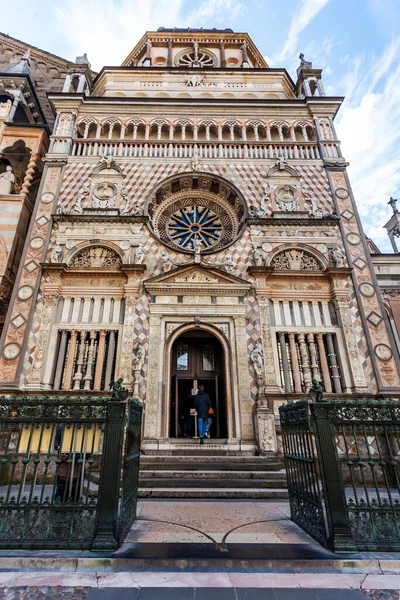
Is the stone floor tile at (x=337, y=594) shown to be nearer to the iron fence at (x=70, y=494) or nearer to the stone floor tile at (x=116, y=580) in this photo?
the stone floor tile at (x=116, y=580)

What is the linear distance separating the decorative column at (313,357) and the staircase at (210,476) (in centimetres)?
354

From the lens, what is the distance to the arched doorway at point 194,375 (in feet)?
42.0

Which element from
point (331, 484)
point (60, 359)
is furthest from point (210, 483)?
point (60, 359)

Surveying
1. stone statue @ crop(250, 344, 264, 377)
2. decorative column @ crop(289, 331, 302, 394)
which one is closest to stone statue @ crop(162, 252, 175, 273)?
stone statue @ crop(250, 344, 264, 377)

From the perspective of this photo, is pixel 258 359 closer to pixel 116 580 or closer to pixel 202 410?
pixel 202 410

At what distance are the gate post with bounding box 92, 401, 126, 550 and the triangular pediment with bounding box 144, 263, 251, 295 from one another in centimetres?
833

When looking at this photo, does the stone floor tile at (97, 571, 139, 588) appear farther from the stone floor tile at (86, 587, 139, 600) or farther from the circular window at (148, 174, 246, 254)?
the circular window at (148, 174, 246, 254)

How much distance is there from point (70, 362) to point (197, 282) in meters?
5.63

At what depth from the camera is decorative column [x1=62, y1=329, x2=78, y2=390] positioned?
456 inches

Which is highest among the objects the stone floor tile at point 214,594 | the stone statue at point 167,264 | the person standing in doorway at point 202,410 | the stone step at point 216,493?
the stone statue at point 167,264

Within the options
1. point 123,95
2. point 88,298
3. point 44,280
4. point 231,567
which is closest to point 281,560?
point 231,567

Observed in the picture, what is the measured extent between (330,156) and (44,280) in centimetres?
1442

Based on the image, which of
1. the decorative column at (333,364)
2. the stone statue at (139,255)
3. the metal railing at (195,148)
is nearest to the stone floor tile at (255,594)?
the decorative column at (333,364)

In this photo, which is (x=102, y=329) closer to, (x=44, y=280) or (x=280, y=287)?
(x=44, y=280)
